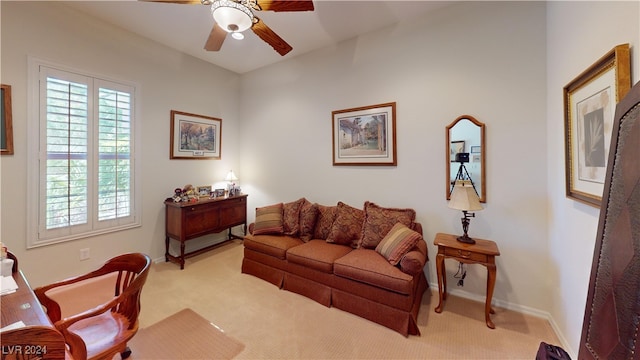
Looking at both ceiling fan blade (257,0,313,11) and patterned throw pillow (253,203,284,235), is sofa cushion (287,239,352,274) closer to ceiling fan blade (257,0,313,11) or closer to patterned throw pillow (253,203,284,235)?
patterned throw pillow (253,203,284,235)

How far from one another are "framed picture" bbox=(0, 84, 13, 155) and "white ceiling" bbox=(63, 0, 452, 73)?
1.15 meters

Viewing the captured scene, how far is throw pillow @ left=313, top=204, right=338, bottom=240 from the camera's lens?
3.12m

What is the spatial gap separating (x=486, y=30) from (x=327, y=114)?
200 cm

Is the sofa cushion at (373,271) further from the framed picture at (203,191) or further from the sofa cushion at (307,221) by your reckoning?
the framed picture at (203,191)

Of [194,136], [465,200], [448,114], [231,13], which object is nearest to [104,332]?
[231,13]

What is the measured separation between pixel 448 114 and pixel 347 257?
189 cm

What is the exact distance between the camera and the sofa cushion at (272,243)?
2.84m

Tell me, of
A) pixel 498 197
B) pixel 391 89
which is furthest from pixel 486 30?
pixel 498 197

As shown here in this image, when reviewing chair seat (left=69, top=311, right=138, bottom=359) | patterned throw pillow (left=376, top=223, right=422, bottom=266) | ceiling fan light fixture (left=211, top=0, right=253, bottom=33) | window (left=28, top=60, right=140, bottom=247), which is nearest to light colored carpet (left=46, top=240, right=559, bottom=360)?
chair seat (left=69, top=311, right=138, bottom=359)

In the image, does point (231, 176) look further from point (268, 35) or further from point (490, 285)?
point (490, 285)

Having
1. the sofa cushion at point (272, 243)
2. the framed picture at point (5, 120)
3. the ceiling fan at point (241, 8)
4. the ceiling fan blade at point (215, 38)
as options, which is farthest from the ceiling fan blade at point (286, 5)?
the framed picture at point (5, 120)

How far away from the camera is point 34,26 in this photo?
8.21 ft

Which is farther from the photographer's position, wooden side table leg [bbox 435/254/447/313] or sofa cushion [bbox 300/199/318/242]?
sofa cushion [bbox 300/199/318/242]

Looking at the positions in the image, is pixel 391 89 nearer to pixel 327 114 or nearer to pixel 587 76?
pixel 327 114
